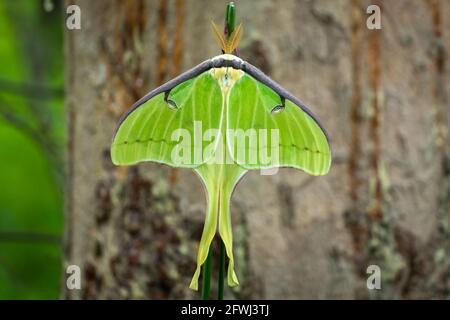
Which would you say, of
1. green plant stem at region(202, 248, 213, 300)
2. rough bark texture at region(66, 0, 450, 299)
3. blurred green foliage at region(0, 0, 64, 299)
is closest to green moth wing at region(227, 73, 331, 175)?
green plant stem at region(202, 248, 213, 300)

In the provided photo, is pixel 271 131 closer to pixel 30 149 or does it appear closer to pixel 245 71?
pixel 245 71

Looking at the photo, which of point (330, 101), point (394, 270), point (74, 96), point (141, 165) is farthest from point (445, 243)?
point (74, 96)

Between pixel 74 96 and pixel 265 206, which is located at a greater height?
pixel 74 96

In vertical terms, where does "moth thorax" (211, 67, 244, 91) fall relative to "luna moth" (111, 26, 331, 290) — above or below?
above

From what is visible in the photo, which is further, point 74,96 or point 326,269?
point 74,96

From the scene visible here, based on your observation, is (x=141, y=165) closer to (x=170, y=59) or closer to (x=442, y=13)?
(x=170, y=59)

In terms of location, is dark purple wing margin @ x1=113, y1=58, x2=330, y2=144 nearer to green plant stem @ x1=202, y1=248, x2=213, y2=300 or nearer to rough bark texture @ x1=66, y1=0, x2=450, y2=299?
green plant stem @ x1=202, y1=248, x2=213, y2=300
